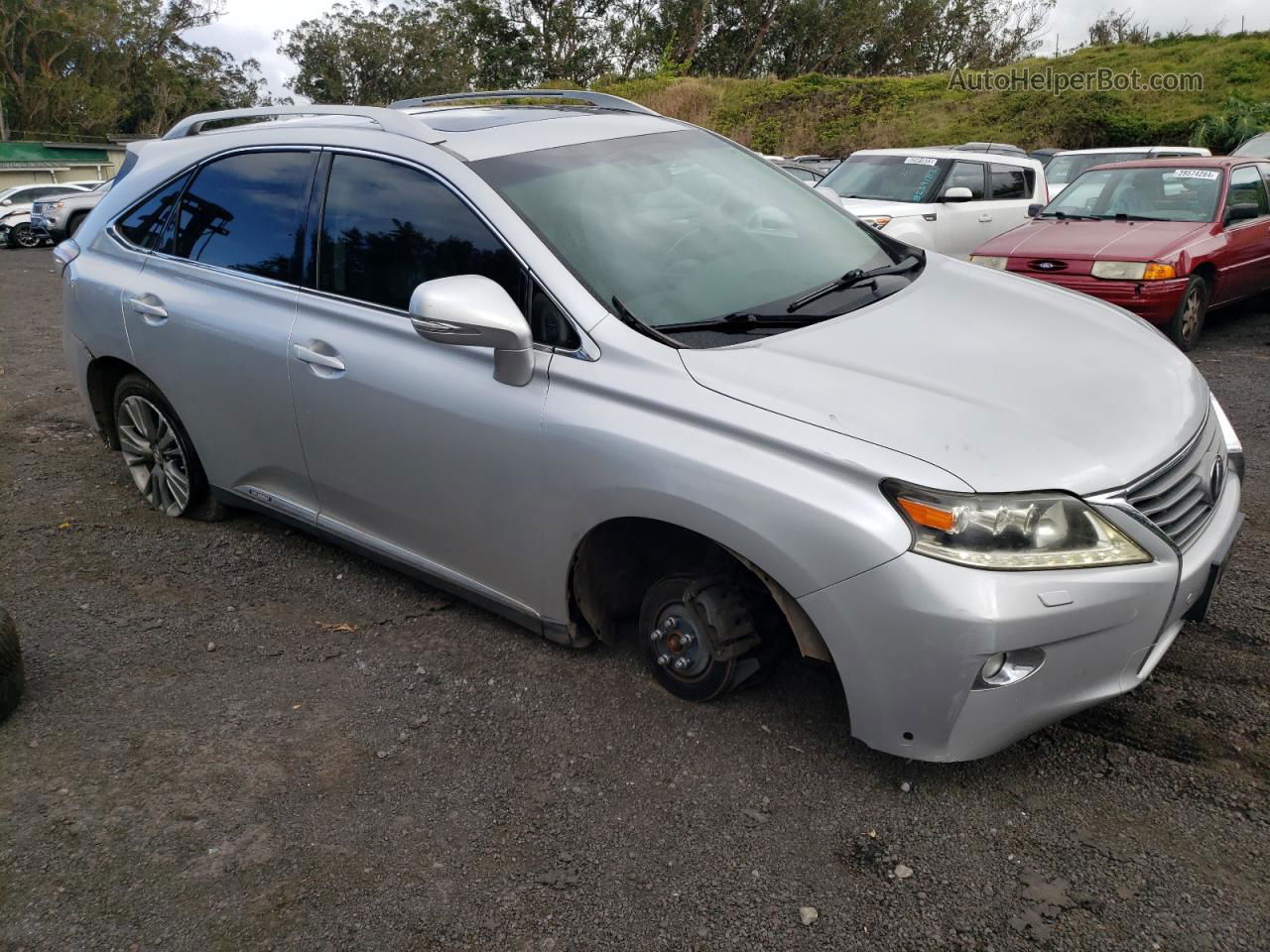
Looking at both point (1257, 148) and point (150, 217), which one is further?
point (1257, 148)

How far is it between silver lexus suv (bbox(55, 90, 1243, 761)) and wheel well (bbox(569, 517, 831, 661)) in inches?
0.4

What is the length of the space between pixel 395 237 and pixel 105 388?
222 cm

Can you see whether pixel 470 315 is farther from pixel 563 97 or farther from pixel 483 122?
pixel 563 97

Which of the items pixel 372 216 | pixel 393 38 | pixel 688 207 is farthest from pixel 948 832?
pixel 393 38

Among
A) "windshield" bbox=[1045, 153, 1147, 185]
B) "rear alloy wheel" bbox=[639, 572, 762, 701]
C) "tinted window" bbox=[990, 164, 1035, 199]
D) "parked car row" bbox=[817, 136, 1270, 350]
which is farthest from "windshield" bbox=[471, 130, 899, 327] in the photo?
"windshield" bbox=[1045, 153, 1147, 185]

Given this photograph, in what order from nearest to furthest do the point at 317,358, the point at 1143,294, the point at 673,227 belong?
the point at 673,227
the point at 317,358
the point at 1143,294

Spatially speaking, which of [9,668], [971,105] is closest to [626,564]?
[9,668]

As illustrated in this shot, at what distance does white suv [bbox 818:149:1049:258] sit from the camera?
32.0ft

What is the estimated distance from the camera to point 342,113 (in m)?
3.88

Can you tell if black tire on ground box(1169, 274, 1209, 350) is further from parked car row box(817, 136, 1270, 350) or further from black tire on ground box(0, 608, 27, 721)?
black tire on ground box(0, 608, 27, 721)

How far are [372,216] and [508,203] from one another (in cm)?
62

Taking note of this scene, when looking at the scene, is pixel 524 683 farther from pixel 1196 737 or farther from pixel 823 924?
pixel 1196 737

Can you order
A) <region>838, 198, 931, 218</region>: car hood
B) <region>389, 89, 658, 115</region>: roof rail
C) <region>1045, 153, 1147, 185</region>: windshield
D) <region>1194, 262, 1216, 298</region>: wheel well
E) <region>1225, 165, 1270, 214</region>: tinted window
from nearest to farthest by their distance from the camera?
<region>389, 89, 658, 115</region>: roof rail < <region>1194, 262, 1216, 298</region>: wheel well < <region>1225, 165, 1270, 214</region>: tinted window < <region>838, 198, 931, 218</region>: car hood < <region>1045, 153, 1147, 185</region>: windshield

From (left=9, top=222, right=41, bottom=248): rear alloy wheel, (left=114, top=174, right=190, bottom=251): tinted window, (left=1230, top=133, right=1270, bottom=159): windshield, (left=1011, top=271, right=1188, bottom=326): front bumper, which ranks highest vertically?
(left=114, top=174, right=190, bottom=251): tinted window
